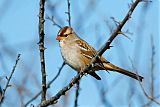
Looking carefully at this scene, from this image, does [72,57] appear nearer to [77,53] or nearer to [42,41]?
[77,53]

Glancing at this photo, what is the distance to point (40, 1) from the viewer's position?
3.39 m

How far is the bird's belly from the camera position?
→ 572 cm

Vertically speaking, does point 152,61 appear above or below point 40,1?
below

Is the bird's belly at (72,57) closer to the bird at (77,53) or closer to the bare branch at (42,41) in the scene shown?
the bird at (77,53)

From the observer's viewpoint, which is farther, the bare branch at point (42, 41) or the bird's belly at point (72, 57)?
the bird's belly at point (72, 57)

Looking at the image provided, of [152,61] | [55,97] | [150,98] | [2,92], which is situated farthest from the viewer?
[152,61]

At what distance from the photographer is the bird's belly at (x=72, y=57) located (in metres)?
5.72

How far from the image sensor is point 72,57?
5.86m

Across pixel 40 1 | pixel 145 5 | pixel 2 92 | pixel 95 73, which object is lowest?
pixel 2 92


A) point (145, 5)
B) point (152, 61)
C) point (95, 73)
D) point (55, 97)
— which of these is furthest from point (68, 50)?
point (55, 97)

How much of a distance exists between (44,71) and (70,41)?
259cm

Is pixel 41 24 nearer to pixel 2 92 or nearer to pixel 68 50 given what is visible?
pixel 2 92

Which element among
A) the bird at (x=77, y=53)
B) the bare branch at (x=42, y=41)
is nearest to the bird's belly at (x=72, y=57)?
the bird at (x=77, y=53)

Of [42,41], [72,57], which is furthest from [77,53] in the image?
[42,41]
